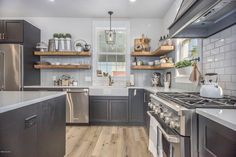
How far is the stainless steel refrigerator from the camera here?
4.21 metres

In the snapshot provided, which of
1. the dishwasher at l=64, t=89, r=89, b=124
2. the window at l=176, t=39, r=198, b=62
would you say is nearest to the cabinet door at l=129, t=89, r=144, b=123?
the dishwasher at l=64, t=89, r=89, b=124

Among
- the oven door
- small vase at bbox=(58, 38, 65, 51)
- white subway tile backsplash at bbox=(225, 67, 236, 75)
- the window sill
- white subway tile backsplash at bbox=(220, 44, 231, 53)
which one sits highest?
small vase at bbox=(58, 38, 65, 51)

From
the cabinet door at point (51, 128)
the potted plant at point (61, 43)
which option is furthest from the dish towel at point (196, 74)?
the potted plant at point (61, 43)

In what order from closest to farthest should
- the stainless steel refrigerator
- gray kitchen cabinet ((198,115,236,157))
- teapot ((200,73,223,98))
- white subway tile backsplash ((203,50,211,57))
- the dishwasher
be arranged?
gray kitchen cabinet ((198,115,236,157)) < teapot ((200,73,223,98)) < white subway tile backsplash ((203,50,211,57)) < the stainless steel refrigerator < the dishwasher

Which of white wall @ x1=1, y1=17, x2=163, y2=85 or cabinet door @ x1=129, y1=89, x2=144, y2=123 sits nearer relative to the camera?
cabinet door @ x1=129, y1=89, x2=144, y2=123

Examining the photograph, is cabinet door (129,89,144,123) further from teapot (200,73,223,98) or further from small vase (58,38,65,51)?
teapot (200,73,223,98)

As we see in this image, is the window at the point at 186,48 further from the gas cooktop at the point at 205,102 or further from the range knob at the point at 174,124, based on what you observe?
the range knob at the point at 174,124

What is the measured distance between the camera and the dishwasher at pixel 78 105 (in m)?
4.32

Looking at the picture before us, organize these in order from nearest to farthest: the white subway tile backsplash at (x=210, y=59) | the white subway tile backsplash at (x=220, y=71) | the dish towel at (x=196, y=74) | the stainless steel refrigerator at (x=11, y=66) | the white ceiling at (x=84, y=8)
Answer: the white subway tile backsplash at (x=220, y=71), the white subway tile backsplash at (x=210, y=59), the dish towel at (x=196, y=74), the white ceiling at (x=84, y=8), the stainless steel refrigerator at (x=11, y=66)

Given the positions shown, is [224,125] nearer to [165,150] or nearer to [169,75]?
[165,150]

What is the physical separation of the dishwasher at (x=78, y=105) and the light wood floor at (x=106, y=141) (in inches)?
7.7

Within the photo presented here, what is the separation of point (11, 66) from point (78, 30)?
1.81 m

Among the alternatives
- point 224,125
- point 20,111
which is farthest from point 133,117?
point 224,125

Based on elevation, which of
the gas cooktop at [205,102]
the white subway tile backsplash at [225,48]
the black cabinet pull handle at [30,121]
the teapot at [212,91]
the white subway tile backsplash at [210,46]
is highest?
the white subway tile backsplash at [210,46]
